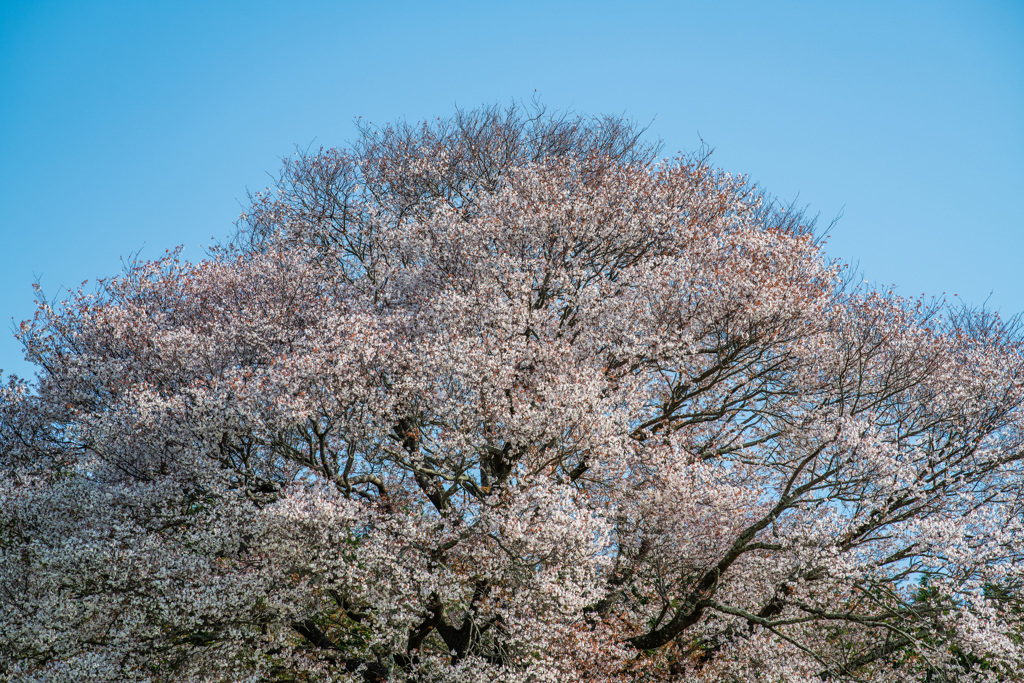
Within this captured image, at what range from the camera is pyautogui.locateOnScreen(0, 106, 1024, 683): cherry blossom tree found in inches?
639

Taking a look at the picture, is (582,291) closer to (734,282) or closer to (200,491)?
(734,282)

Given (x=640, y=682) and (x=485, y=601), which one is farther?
(x=640, y=682)

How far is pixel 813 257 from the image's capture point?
22.9 m

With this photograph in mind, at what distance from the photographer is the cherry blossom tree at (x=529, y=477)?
16.2 meters

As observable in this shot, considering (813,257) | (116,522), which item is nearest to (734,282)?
(813,257)

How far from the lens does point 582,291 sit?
2142cm

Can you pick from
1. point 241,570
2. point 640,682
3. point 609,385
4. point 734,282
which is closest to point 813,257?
point 734,282

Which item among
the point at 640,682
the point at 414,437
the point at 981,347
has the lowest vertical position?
the point at 640,682

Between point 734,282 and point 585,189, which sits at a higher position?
point 585,189

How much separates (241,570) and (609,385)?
9.67 m

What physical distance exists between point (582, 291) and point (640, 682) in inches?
394

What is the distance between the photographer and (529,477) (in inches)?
658

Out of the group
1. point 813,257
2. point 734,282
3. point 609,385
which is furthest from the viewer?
point 813,257

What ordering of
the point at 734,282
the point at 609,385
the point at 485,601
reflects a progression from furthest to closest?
the point at 734,282 < the point at 609,385 < the point at 485,601
